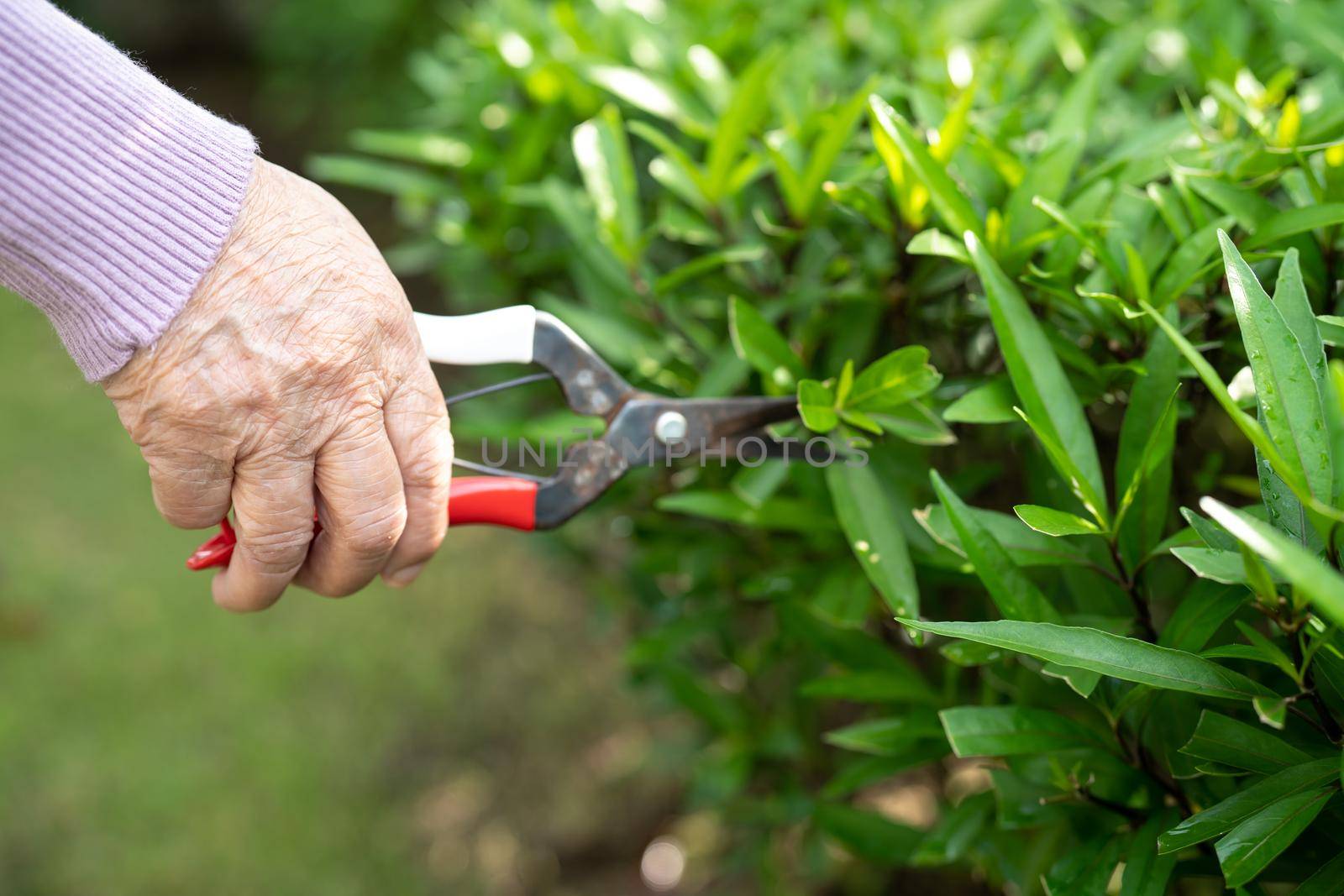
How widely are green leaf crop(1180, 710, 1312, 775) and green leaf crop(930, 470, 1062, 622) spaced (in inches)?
7.9

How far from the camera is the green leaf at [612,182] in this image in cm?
159

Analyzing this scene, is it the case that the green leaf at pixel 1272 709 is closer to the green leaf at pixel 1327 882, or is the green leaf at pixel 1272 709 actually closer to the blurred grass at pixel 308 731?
the green leaf at pixel 1327 882

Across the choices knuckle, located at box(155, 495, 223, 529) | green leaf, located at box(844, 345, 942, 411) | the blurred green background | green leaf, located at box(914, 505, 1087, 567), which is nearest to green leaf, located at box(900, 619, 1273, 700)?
green leaf, located at box(914, 505, 1087, 567)

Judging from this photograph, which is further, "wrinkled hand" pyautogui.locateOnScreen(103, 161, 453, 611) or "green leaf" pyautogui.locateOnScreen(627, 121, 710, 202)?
"green leaf" pyautogui.locateOnScreen(627, 121, 710, 202)

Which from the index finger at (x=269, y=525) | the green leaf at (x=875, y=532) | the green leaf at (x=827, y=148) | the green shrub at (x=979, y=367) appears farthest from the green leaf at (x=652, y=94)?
the index finger at (x=269, y=525)

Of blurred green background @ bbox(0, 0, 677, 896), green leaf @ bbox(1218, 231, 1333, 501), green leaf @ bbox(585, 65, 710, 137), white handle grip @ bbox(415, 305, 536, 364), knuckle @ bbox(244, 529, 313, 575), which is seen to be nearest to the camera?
green leaf @ bbox(1218, 231, 1333, 501)

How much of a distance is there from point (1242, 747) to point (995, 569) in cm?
30

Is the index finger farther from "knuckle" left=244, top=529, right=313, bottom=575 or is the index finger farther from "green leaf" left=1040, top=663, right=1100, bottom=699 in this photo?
"green leaf" left=1040, top=663, right=1100, bottom=699

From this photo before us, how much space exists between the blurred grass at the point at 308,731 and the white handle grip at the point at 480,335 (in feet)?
5.14

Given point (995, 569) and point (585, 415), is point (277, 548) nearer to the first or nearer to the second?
point (585, 415)

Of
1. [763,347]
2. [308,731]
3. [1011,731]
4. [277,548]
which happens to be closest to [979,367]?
[763,347]

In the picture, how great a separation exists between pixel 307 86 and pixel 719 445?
4816mm

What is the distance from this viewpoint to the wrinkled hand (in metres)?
1.17

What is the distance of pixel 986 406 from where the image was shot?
123 centimetres
